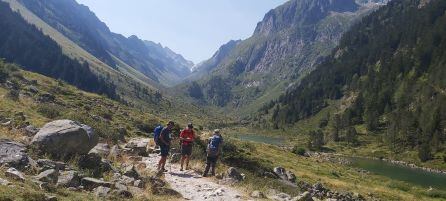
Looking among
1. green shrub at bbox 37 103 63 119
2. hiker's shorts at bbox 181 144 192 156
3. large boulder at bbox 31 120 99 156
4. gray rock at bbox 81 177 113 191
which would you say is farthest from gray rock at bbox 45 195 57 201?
green shrub at bbox 37 103 63 119

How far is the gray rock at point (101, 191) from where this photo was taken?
69.1 feet

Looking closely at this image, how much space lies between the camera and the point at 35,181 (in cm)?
2022

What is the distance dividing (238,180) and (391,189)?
4853 centimetres

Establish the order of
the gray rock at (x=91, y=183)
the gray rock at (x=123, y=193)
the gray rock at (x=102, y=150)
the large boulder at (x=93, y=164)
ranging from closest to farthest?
1. the gray rock at (x=123, y=193)
2. the gray rock at (x=91, y=183)
3. the large boulder at (x=93, y=164)
4. the gray rock at (x=102, y=150)

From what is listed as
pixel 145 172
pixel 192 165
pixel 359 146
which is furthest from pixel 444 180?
pixel 145 172

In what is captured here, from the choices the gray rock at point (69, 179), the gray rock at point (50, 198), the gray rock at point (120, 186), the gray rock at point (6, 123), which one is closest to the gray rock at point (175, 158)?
the gray rock at point (6, 123)

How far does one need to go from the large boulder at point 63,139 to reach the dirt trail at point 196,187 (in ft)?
19.1

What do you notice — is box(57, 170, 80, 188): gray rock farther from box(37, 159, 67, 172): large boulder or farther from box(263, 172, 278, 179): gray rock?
box(263, 172, 278, 179): gray rock

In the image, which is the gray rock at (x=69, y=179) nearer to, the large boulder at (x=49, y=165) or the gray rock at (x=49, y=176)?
the gray rock at (x=49, y=176)

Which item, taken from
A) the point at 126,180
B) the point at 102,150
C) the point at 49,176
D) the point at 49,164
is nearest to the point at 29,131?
the point at 102,150

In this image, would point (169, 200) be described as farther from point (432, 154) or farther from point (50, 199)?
point (432, 154)

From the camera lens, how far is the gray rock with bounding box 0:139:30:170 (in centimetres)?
2197

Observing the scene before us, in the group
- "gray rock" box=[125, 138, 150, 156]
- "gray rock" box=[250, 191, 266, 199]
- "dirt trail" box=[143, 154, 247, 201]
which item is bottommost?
"dirt trail" box=[143, 154, 247, 201]

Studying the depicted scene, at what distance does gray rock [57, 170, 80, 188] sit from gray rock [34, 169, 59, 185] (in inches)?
8.1
